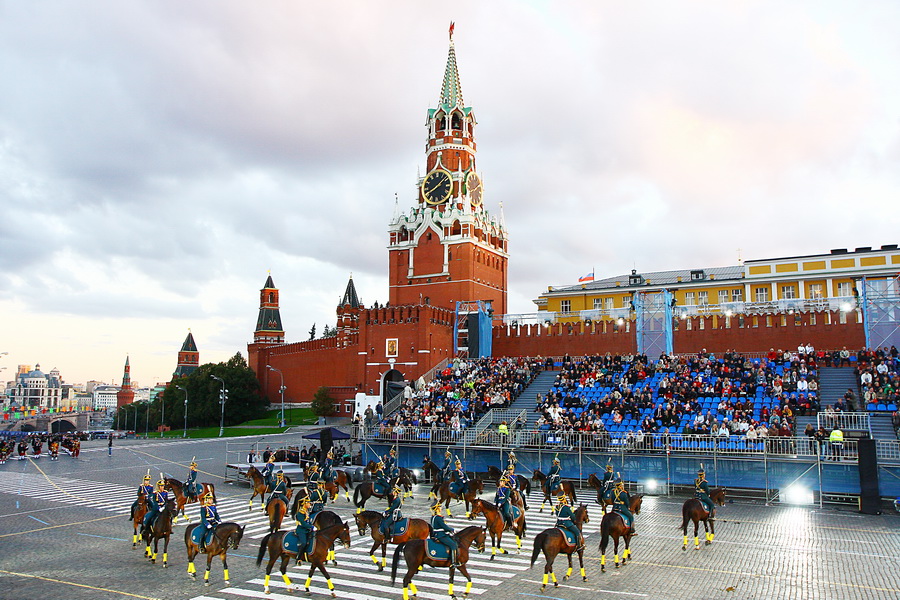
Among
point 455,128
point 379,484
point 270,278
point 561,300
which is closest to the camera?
point 379,484

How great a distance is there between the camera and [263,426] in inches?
2990

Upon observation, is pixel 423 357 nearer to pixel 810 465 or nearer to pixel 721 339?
pixel 721 339

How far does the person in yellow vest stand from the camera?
2502 centimetres

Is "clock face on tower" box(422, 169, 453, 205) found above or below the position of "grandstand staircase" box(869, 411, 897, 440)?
above

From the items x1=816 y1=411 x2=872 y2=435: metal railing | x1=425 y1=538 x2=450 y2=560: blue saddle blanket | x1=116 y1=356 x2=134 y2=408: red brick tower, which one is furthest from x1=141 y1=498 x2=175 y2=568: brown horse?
x1=116 y1=356 x2=134 y2=408: red brick tower

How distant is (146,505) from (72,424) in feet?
593

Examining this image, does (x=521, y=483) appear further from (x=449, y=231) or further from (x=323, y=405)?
(x=449, y=231)

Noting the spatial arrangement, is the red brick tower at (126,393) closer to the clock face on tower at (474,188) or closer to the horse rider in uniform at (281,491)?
the clock face on tower at (474,188)

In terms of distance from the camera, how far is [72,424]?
173 metres

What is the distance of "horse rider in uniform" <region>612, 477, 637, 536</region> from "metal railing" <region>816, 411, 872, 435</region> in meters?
14.0

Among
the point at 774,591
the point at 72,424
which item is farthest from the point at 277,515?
the point at 72,424

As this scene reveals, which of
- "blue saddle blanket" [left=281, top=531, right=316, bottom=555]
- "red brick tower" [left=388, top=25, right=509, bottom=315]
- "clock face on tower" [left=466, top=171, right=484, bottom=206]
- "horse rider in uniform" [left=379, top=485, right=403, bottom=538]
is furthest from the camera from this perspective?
"clock face on tower" [left=466, top=171, right=484, bottom=206]

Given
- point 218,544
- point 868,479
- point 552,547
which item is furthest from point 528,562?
point 868,479

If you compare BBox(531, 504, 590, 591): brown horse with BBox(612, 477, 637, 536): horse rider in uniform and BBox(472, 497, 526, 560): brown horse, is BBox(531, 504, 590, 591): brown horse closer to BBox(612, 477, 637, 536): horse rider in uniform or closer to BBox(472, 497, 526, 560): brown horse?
BBox(612, 477, 637, 536): horse rider in uniform
